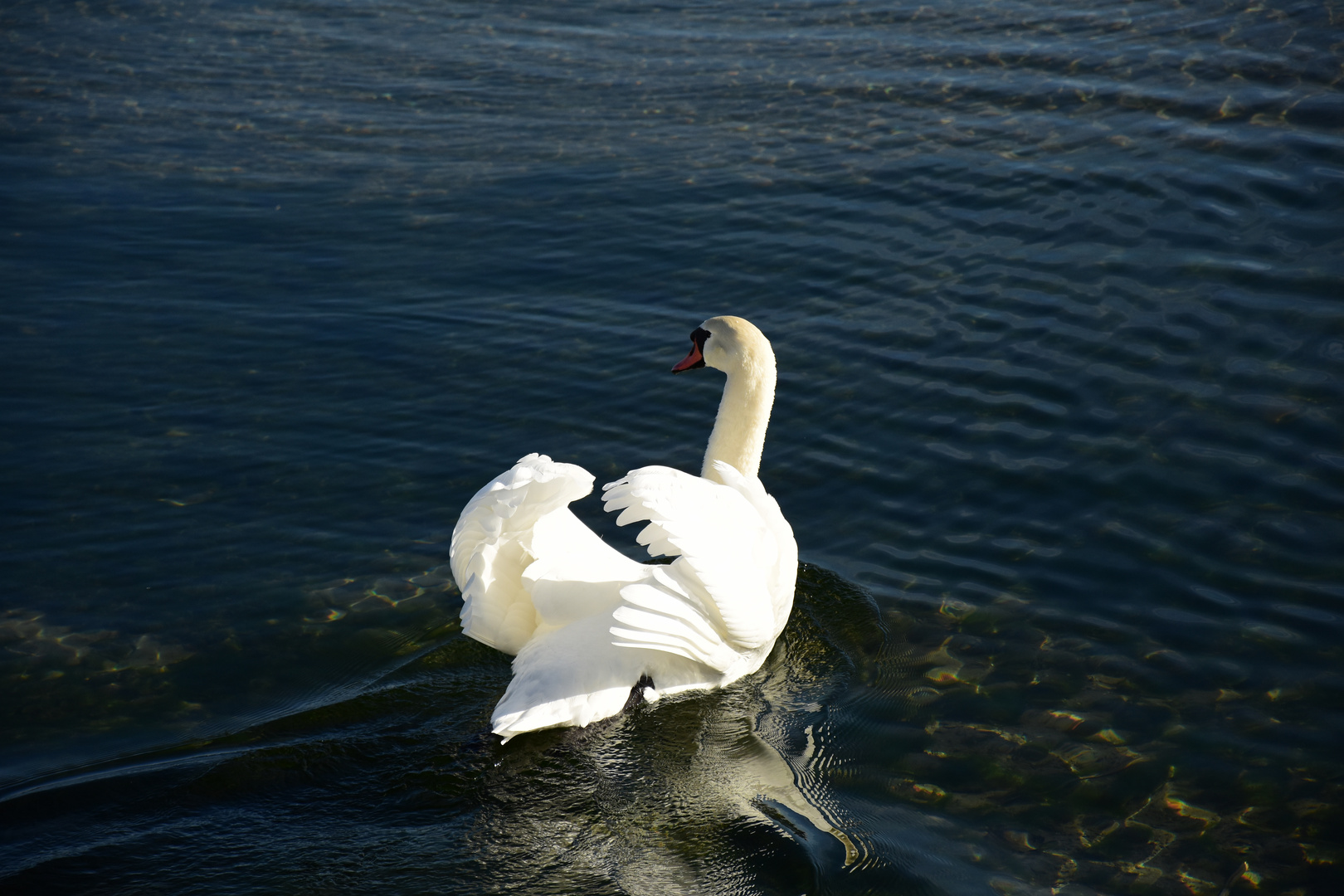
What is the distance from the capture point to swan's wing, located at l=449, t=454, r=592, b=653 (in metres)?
4.77

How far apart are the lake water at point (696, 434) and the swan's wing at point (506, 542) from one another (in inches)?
17.8

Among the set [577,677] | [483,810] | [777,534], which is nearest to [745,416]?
[777,534]

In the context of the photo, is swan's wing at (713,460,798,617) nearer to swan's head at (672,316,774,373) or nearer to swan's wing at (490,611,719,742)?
swan's wing at (490,611,719,742)

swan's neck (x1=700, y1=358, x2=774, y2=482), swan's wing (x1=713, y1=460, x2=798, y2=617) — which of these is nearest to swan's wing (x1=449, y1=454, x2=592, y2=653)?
swan's wing (x1=713, y1=460, x2=798, y2=617)

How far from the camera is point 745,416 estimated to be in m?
6.12

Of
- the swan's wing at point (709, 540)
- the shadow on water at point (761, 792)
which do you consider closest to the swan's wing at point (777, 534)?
the swan's wing at point (709, 540)

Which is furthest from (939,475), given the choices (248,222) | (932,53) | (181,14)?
(181,14)

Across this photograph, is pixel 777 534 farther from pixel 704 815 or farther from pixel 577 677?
pixel 704 815

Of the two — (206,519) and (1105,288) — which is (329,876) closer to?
(206,519)

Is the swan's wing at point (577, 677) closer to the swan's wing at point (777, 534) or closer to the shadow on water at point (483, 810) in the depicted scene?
the shadow on water at point (483, 810)

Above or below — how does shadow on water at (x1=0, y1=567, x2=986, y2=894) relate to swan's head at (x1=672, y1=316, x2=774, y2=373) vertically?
below

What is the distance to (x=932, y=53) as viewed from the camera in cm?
1320

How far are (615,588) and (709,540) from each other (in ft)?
1.78

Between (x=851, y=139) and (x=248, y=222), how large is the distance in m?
5.81
